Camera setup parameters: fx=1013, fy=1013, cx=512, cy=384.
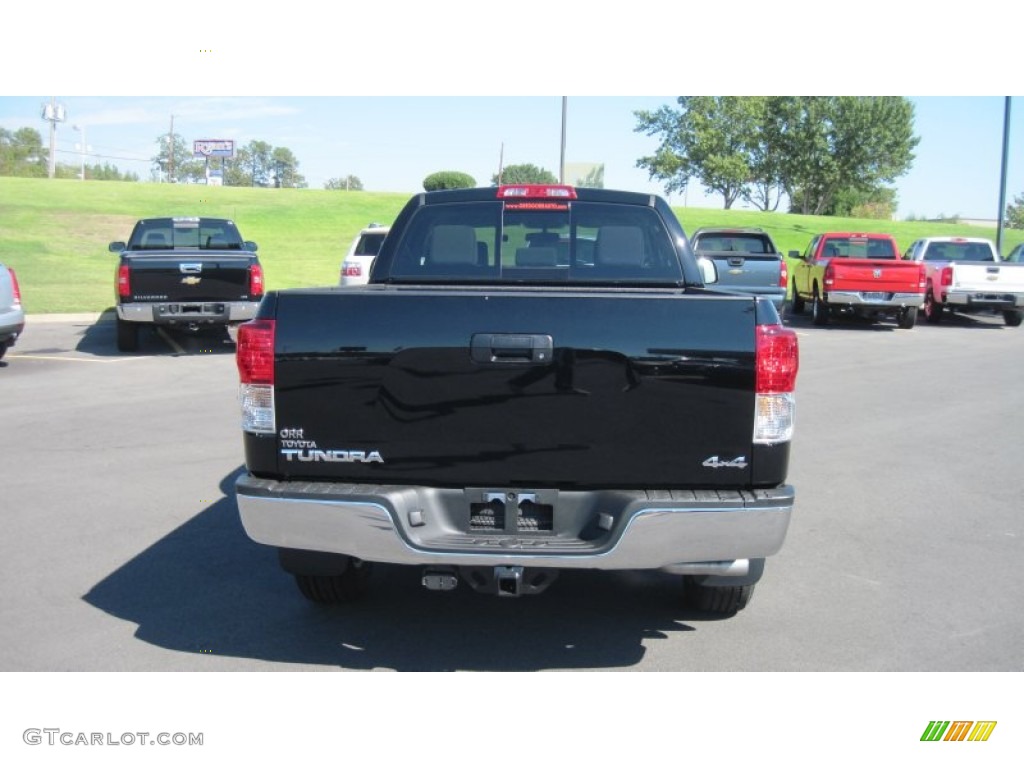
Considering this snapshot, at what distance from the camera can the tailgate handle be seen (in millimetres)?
3814

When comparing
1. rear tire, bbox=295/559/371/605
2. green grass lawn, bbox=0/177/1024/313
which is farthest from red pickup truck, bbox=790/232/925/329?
rear tire, bbox=295/559/371/605

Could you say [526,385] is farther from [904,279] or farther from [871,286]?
[904,279]

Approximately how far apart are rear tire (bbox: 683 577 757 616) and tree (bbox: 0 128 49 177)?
8449 centimetres

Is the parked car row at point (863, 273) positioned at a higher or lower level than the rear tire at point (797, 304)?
higher

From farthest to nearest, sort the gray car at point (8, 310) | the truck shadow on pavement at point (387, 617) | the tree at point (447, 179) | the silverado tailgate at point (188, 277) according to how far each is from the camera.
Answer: the tree at point (447, 179)
the silverado tailgate at point (188, 277)
the gray car at point (8, 310)
the truck shadow on pavement at point (387, 617)

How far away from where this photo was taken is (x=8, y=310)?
13.0m

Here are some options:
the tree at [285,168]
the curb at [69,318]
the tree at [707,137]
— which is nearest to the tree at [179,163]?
the tree at [285,168]

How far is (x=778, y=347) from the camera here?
12.5 ft

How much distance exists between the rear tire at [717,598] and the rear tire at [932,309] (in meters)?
18.3

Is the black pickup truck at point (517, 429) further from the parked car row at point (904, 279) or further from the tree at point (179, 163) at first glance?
the tree at point (179, 163)

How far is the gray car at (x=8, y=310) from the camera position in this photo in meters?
12.9

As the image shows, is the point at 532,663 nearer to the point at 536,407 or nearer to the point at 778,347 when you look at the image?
the point at 536,407

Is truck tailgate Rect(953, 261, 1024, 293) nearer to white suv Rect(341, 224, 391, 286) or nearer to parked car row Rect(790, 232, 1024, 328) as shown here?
parked car row Rect(790, 232, 1024, 328)

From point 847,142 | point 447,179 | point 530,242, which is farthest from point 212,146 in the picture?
point 530,242
